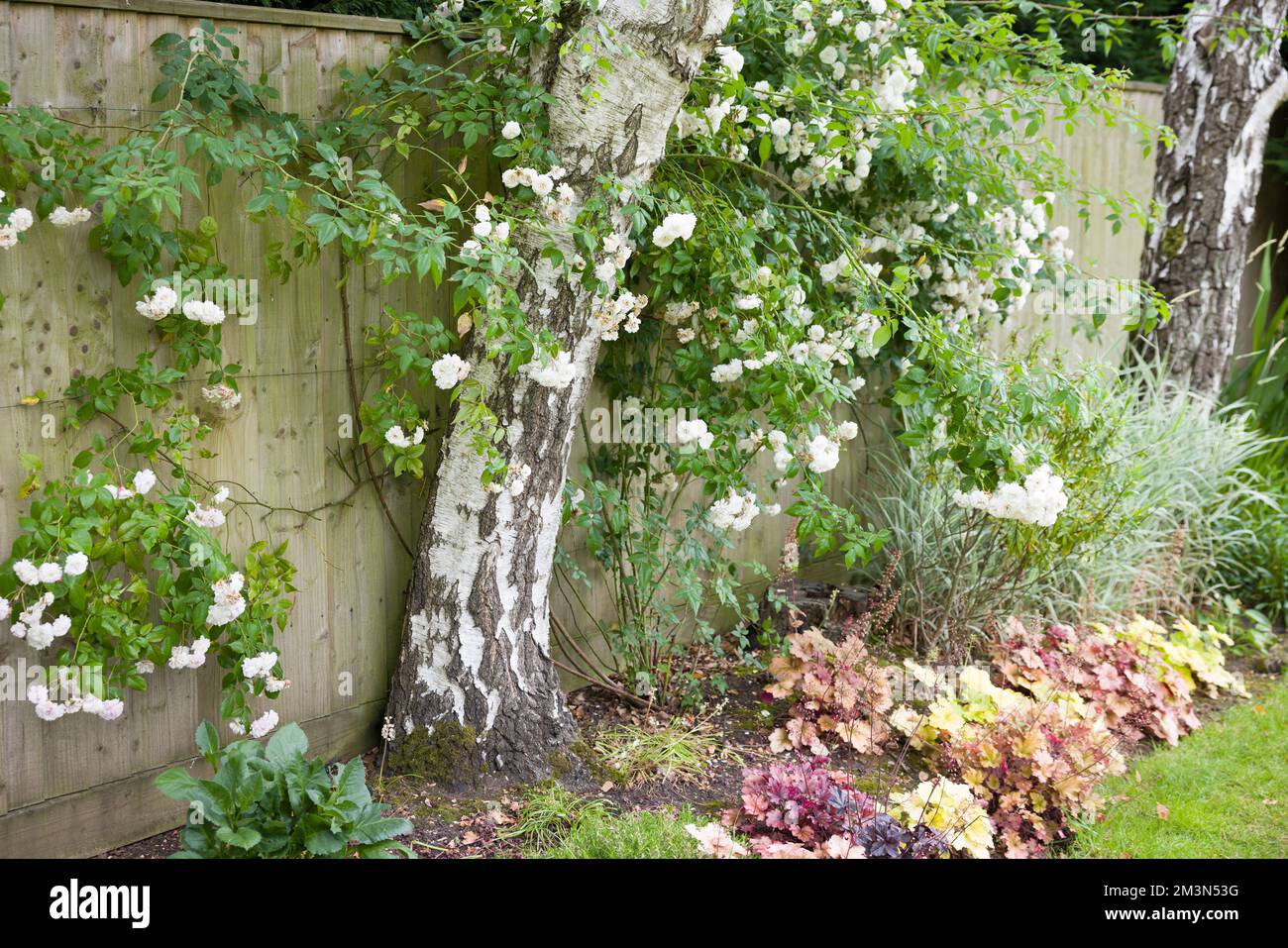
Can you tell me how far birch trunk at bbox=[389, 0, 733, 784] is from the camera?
111 inches

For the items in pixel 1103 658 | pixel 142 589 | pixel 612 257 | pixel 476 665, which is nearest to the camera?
pixel 142 589

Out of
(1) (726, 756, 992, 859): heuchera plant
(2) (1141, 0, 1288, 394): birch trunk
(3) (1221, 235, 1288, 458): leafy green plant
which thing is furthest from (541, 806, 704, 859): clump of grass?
(3) (1221, 235, 1288, 458): leafy green plant

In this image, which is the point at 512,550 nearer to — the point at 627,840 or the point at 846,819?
the point at 627,840

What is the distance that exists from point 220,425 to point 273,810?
95 cm

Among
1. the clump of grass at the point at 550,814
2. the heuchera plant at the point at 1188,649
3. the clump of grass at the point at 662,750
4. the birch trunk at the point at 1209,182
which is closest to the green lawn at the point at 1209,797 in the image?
the heuchera plant at the point at 1188,649

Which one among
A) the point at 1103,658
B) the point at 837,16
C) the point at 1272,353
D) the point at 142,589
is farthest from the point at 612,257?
the point at 1272,353

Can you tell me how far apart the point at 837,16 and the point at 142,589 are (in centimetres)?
249

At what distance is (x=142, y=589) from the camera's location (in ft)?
8.20

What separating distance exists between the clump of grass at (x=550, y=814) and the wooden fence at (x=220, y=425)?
0.59m

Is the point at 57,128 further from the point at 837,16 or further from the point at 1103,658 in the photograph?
the point at 1103,658

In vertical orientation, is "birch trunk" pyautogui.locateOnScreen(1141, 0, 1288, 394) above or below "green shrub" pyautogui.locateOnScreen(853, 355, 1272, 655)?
above

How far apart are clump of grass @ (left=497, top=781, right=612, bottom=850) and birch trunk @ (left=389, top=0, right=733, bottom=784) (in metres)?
0.12

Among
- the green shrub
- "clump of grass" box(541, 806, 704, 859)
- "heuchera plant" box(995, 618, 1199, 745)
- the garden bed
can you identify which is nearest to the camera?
"clump of grass" box(541, 806, 704, 859)

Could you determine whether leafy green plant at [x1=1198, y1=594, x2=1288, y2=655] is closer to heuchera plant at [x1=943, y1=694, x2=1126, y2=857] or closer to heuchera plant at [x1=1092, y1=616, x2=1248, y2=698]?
heuchera plant at [x1=1092, y1=616, x2=1248, y2=698]
